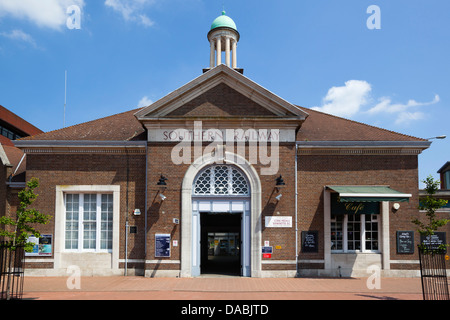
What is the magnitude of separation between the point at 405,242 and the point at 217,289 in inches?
336

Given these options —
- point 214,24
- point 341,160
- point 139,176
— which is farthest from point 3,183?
→ point 341,160

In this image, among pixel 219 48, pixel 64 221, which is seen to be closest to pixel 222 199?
pixel 64 221

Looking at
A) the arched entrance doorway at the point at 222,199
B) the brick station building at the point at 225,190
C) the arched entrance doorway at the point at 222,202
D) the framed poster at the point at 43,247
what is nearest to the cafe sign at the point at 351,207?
the brick station building at the point at 225,190

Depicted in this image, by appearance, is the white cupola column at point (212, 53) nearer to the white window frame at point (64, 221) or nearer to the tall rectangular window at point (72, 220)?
the white window frame at point (64, 221)

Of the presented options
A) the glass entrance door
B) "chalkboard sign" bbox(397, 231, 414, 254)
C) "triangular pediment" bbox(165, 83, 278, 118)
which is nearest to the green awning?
"chalkboard sign" bbox(397, 231, 414, 254)

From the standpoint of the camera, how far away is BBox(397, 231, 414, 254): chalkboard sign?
1523cm

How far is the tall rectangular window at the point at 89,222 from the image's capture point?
1558 cm

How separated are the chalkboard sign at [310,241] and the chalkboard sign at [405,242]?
352 centimetres

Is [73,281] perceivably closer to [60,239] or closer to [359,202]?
[60,239]

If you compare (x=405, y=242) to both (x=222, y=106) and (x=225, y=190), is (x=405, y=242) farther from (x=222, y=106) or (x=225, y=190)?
(x=222, y=106)

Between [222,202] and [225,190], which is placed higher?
[225,190]

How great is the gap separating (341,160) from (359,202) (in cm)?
197

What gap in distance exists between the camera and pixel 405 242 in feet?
50.1

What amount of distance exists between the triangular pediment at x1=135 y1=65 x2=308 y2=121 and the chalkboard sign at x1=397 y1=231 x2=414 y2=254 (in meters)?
6.55
